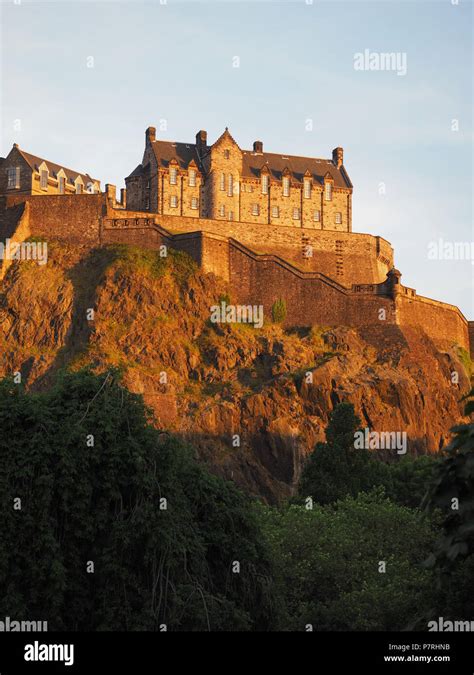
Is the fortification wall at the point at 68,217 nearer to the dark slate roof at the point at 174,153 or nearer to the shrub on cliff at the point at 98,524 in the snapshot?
the dark slate roof at the point at 174,153

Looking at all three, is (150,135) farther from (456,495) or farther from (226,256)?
(456,495)

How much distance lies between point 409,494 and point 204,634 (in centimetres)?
4332

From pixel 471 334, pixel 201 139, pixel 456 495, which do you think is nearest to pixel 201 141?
pixel 201 139

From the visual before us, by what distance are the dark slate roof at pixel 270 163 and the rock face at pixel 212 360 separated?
14.2m

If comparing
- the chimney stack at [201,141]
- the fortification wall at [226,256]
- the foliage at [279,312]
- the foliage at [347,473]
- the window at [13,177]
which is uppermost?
the chimney stack at [201,141]

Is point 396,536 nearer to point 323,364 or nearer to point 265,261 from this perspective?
point 323,364

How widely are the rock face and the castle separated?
68.0 inches

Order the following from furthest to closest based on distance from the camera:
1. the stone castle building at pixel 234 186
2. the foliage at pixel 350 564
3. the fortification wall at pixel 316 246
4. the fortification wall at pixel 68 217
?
the stone castle building at pixel 234 186 < the fortification wall at pixel 316 246 < the fortification wall at pixel 68 217 < the foliage at pixel 350 564

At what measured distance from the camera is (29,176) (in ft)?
295

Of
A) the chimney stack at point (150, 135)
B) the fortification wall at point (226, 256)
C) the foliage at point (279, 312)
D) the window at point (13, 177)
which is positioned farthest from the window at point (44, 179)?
the foliage at point (279, 312)

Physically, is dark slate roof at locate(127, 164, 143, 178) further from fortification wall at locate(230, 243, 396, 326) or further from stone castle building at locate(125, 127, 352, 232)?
fortification wall at locate(230, 243, 396, 326)

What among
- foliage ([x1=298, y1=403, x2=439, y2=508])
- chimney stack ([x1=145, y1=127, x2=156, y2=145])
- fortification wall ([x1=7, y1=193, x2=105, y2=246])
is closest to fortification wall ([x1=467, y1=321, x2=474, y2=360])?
chimney stack ([x1=145, y1=127, x2=156, y2=145])

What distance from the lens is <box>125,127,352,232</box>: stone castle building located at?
9138 cm

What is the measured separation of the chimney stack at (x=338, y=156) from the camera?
101 metres
